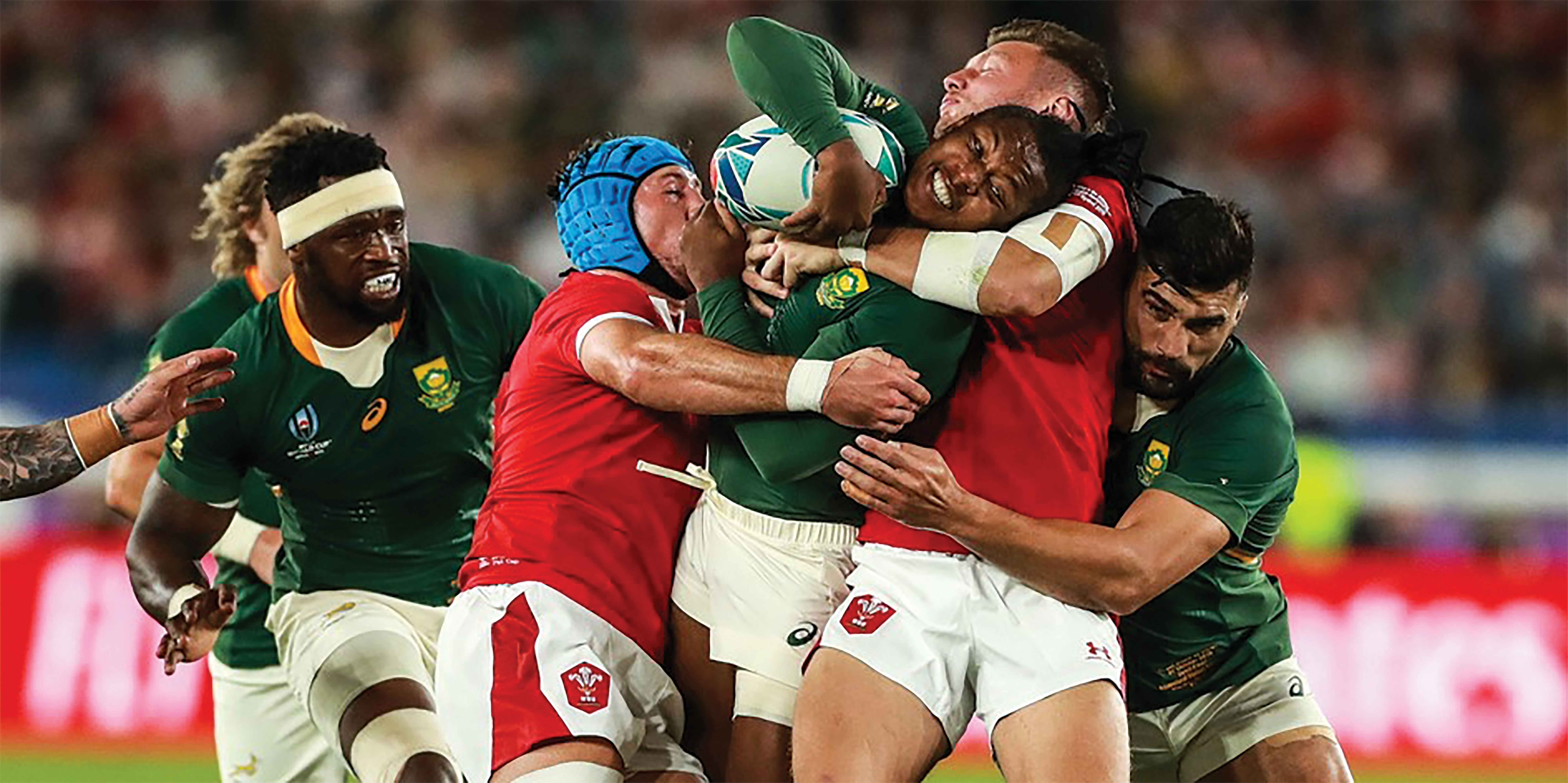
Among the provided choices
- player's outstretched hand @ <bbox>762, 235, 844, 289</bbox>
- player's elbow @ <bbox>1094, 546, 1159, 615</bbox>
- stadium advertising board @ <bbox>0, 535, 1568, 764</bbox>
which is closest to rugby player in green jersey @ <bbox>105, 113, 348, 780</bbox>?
player's outstretched hand @ <bbox>762, 235, 844, 289</bbox>

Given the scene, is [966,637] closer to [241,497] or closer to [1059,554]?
[1059,554]

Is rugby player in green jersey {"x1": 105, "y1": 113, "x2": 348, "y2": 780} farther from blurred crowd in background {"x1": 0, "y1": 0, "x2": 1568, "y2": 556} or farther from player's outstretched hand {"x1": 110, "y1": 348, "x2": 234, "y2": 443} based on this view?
blurred crowd in background {"x1": 0, "y1": 0, "x2": 1568, "y2": 556}

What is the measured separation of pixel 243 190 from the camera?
7.20 metres

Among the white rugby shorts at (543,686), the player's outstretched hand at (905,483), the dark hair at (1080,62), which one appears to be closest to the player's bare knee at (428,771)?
the white rugby shorts at (543,686)

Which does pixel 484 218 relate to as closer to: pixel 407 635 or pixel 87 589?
pixel 87 589

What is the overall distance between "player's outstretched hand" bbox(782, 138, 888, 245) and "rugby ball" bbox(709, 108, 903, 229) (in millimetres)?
31

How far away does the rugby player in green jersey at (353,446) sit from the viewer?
598 centimetres

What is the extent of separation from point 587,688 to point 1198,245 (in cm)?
190

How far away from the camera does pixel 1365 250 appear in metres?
15.5

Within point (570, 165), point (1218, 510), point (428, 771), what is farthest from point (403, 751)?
point (1218, 510)

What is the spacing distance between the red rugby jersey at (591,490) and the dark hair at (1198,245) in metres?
1.31

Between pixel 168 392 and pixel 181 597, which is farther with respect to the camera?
pixel 181 597

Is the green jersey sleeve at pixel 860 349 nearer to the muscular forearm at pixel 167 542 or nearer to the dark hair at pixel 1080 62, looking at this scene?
the dark hair at pixel 1080 62

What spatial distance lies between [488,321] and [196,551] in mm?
1136
